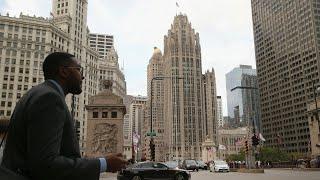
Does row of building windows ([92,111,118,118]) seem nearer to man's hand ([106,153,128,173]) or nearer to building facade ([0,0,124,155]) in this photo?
man's hand ([106,153,128,173])

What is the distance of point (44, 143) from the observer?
2.69 meters

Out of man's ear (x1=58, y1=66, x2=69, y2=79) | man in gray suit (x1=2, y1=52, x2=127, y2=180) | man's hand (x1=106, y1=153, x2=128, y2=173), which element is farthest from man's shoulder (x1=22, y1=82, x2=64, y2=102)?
man's hand (x1=106, y1=153, x2=128, y2=173)

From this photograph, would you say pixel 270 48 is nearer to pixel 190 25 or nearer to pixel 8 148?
pixel 190 25

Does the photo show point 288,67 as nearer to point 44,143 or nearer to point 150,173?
point 150,173

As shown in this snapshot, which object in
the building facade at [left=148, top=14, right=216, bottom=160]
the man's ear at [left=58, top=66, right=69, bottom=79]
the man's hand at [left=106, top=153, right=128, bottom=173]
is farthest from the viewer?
the building facade at [left=148, top=14, right=216, bottom=160]

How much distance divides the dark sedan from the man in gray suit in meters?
19.4

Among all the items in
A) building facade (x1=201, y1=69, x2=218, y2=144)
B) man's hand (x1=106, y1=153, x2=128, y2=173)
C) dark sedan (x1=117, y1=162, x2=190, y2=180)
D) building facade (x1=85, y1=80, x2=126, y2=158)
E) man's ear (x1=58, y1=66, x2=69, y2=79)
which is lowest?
dark sedan (x1=117, y1=162, x2=190, y2=180)

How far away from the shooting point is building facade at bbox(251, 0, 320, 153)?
473 feet

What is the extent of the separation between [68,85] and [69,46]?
113m

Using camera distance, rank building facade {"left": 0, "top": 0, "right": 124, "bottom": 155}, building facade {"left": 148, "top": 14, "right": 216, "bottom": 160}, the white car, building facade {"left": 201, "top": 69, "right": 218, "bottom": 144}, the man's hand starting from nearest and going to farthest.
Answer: the man's hand
the white car
building facade {"left": 0, "top": 0, "right": 124, "bottom": 155}
building facade {"left": 148, "top": 14, "right": 216, "bottom": 160}
building facade {"left": 201, "top": 69, "right": 218, "bottom": 144}

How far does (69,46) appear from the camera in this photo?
112812 mm

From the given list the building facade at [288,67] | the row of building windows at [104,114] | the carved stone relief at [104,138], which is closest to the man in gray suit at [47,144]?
the carved stone relief at [104,138]

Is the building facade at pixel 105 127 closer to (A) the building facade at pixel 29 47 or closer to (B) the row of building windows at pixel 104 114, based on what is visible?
(B) the row of building windows at pixel 104 114

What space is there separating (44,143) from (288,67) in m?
155
